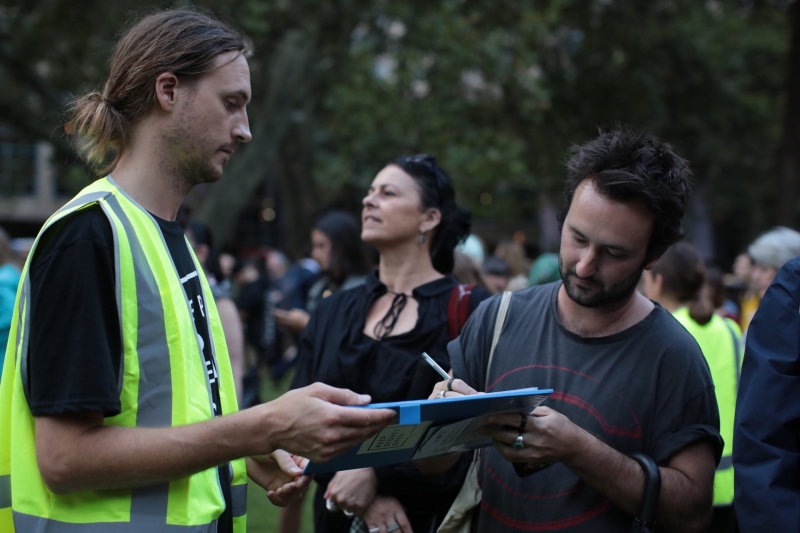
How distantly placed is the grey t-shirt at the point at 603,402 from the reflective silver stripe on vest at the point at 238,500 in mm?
718

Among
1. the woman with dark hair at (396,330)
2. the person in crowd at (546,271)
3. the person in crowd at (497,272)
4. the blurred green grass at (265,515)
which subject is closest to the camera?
the woman with dark hair at (396,330)

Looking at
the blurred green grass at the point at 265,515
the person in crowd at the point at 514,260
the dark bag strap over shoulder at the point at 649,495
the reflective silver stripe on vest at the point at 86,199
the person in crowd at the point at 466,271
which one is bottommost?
the blurred green grass at the point at 265,515

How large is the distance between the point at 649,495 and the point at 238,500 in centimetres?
110

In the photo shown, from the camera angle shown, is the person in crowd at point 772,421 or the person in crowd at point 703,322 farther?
the person in crowd at point 703,322

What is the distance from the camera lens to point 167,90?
1.91m

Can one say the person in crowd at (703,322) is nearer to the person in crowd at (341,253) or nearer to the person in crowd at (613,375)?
the person in crowd at (613,375)

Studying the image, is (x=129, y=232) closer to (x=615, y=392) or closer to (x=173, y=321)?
(x=173, y=321)

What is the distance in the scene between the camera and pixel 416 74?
14.4 m

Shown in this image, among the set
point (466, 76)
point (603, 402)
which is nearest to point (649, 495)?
point (603, 402)

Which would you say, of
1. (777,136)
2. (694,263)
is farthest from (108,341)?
(777,136)

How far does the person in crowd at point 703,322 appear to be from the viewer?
13.4 ft

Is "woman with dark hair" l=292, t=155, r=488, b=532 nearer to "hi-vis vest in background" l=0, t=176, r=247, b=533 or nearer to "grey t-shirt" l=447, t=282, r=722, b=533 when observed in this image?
"grey t-shirt" l=447, t=282, r=722, b=533

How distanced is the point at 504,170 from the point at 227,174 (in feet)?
16.8

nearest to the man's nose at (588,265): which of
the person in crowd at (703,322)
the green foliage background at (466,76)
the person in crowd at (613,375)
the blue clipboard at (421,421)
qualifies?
the person in crowd at (613,375)
